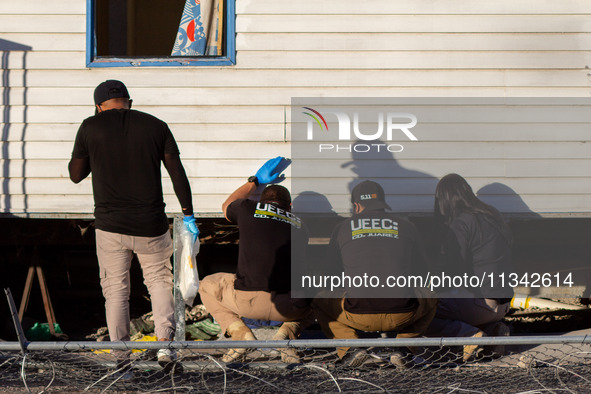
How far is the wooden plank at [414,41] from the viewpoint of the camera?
19.9 ft

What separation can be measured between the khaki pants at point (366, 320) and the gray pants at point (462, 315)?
1.15 feet

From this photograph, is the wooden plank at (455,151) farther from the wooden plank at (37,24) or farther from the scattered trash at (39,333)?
the scattered trash at (39,333)

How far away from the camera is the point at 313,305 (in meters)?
5.09

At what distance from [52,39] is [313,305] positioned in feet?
10.3

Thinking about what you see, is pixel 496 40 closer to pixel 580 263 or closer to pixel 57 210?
pixel 580 263

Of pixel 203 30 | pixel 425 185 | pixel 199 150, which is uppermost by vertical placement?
pixel 203 30

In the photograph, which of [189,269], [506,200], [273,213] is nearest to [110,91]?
[273,213]

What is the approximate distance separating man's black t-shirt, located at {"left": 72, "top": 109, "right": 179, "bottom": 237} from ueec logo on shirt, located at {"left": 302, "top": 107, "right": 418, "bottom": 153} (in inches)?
75.8

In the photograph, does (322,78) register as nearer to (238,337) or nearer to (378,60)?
(378,60)

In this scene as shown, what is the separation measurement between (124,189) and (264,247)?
1.09 meters

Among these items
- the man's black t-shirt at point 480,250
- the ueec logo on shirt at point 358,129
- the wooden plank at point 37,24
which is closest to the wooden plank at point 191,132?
the ueec logo on shirt at point 358,129

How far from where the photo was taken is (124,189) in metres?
4.41

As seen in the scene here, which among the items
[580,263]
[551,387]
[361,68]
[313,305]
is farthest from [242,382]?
[580,263]

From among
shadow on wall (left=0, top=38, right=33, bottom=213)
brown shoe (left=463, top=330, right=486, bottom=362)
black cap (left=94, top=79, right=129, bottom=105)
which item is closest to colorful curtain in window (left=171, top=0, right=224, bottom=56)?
shadow on wall (left=0, top=38, right=33, bottom=213)
